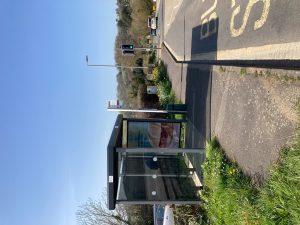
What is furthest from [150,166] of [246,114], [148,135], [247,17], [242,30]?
[247,17]

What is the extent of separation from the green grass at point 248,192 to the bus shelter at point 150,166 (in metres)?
0.92

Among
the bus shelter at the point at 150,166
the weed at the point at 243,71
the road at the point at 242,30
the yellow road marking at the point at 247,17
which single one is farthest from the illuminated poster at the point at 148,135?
the weed at the point at 243,71

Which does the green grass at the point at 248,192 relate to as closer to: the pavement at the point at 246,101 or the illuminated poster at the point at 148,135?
the pavement at the point at 246,101

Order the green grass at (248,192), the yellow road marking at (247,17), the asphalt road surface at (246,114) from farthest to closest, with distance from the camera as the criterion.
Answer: the yellow road marking at (247,17)
the asphalt road surface at (246,114)
the green grass at (248,192)

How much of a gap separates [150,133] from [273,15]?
281 inches

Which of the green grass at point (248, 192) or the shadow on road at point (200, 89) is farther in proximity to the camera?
the shadow on road at point (200, 89)

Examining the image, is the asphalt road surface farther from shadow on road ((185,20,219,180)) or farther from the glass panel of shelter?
the glass panel of shelter

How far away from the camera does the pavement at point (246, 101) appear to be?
727 cm

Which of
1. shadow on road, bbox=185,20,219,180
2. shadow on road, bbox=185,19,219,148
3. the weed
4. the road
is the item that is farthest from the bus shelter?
the weed

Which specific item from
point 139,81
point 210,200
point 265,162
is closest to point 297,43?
point 265,162

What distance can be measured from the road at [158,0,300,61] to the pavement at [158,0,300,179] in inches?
1.2

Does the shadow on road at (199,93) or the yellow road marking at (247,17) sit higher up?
the yellow road marking at (247,17)

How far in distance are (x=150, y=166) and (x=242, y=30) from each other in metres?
5.32

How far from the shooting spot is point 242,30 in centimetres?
1032
